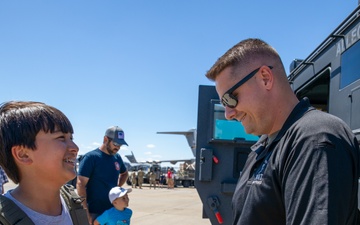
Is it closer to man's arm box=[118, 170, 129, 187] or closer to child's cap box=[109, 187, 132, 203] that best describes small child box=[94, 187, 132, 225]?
child's cap box=[109, 187, 132, 203]

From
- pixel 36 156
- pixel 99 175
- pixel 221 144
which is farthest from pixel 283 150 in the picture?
pixel 99 175

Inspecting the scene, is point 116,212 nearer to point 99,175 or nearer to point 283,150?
point 99,175

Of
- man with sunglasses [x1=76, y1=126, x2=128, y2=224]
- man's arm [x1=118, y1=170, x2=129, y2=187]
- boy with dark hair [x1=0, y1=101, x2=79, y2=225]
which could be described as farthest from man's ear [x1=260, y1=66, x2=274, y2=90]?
man's arm [x1=118, y1=170, x2=129, y2=187]

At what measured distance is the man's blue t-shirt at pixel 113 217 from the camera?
4091 millimetres

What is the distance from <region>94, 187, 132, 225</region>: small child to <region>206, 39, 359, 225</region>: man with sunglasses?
98.8 inches

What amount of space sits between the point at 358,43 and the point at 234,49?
1.37m

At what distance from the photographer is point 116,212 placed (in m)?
4.17

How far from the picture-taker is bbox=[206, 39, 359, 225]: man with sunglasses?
3.81 ft

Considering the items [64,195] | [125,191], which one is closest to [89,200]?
[125,191]

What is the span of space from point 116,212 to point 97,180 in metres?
0.43

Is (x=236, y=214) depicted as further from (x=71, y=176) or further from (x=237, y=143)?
(x=237, y=143)

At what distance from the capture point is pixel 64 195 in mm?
2055

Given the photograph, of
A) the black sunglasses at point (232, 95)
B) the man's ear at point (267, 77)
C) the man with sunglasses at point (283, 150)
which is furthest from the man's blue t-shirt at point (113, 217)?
the man's ear at point (267, 77)

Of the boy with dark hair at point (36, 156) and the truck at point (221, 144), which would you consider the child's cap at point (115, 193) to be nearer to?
the truck at point (221, 144)
